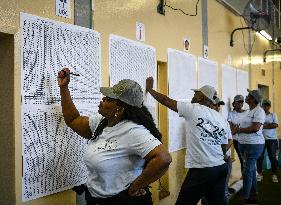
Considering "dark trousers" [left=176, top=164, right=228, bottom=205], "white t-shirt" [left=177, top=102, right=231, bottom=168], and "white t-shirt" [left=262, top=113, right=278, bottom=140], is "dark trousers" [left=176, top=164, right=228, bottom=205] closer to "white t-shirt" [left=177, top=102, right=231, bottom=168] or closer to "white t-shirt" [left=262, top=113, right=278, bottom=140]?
"white t-shirt" [left=177, top=102, right=231, bottom=168]

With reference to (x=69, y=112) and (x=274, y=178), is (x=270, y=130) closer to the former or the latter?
(x=274, y=178)

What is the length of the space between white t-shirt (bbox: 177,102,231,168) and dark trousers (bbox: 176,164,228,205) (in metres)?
0.06

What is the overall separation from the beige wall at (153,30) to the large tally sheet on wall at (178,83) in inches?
3.7

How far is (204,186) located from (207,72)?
230 cm

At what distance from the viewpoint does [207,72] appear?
5121 millimetres

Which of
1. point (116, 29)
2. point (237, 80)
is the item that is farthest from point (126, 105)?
point (237, 80)

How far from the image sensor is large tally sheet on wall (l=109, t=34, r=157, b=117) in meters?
3.01

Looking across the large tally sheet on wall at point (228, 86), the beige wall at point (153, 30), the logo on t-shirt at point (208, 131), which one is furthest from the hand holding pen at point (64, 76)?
the large tally sheet on wall at point (228, 86)

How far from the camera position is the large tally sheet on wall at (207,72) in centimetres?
486

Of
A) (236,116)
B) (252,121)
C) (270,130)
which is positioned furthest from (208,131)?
(270,130)

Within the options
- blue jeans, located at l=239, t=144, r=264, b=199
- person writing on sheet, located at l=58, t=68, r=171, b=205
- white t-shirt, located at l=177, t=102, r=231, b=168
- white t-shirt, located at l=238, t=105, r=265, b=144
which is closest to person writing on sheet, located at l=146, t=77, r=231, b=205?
white t-shirt, located at l=177, t=102, r=231, b=168

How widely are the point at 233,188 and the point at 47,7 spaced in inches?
172

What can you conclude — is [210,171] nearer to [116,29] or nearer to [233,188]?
[116,29]

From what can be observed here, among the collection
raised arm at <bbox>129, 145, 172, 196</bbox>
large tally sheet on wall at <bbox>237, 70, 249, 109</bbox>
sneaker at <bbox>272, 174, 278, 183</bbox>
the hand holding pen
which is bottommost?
sneaker at <bbox>272, 174, 278, 183</bbox>
